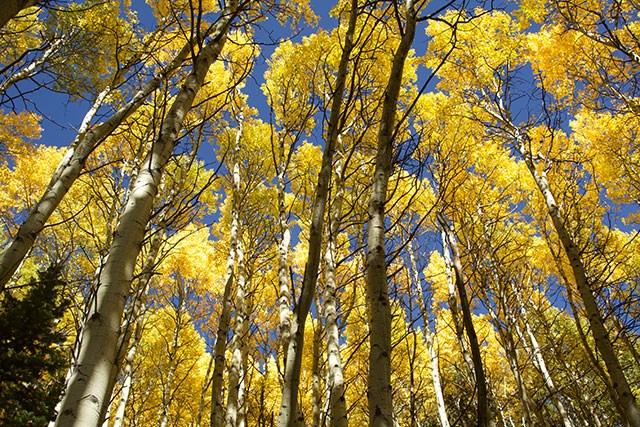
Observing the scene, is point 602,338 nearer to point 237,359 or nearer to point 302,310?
point 302,310

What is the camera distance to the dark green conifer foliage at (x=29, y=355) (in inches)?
276

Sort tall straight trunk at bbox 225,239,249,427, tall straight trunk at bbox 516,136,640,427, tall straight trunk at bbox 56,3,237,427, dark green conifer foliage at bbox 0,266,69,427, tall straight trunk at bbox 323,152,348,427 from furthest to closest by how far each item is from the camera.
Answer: dark green conifer foliage at bbox 0,266,69,427
tall straight trunk at bbox 225,239,249,427
tall straight trunk at bbox 516,136,640,427
tall straight trunk at bbox 323,152,348,427
tall straight trunk at bbox 56,3,237,427

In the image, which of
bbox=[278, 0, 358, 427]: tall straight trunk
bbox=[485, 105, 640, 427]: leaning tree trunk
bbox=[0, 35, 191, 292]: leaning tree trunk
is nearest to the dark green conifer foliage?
bbox=[0, 35, 191, 292]: leaning tree trunk

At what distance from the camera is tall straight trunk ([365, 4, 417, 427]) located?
110cm

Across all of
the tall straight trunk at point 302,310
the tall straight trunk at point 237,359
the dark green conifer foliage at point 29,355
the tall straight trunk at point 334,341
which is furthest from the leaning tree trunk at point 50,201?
the dark green conifer foliage at point 29,355

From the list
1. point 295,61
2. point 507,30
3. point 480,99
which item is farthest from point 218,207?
point 507,30

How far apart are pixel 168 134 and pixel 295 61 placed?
5.39 metres

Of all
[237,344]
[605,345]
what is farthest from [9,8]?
[605,345]

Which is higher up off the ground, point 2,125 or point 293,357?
point 2,125

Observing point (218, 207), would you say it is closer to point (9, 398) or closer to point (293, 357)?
point (9, 398)

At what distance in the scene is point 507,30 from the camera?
7.66 metres

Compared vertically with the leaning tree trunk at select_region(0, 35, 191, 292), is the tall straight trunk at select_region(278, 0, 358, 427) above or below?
below

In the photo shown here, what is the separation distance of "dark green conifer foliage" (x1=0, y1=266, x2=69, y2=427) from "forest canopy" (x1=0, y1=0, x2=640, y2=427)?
4 centimetres

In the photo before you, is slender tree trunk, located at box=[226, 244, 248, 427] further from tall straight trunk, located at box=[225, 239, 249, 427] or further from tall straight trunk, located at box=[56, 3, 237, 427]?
tall straight trunk, located at box=[56, 3, 237, 427]
